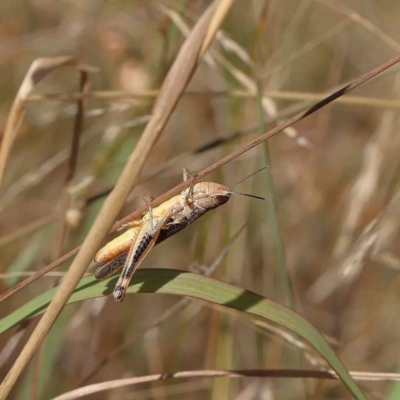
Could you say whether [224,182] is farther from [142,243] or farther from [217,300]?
[217,300]

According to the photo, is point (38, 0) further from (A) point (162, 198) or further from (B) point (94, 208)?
(A) point (162, 198)

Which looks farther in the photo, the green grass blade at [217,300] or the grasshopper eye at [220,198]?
the grasshopper eye at [220,198]

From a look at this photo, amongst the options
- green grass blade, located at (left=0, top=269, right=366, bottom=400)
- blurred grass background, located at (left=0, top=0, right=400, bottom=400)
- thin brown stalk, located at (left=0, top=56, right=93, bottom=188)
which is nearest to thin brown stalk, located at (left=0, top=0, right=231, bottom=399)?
green grass blade, located at (left=0, top=269, right=366, bottom=400)

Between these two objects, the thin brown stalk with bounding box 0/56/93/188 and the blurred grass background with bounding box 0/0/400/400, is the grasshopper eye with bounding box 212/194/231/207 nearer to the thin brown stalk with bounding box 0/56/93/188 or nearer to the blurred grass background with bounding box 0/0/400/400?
the blurred grass background with bounding box 0/0/400/400

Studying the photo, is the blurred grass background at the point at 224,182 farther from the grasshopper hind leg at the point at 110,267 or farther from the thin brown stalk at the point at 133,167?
the thin brown stalk at the point at 133,167

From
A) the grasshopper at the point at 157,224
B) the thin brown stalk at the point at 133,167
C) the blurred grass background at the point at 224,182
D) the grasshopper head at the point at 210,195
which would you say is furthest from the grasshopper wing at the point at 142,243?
the thin brown stalk at the point at 133,167

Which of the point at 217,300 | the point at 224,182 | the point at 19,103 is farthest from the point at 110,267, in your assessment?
the point at 224,182
